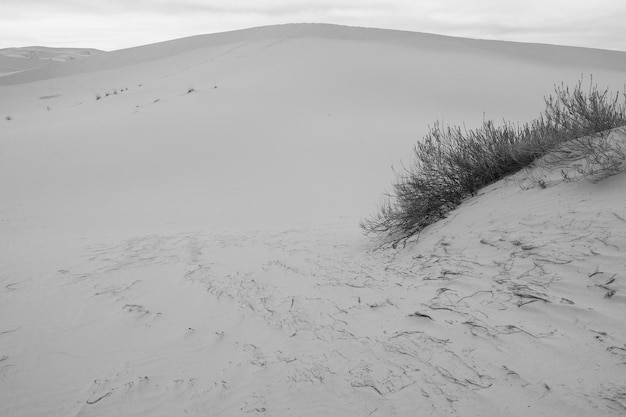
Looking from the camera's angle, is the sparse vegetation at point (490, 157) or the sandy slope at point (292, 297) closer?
the sandy slope at point (292, 297)

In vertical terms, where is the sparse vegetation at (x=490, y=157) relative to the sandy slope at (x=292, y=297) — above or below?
above

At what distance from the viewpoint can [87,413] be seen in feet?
7.13

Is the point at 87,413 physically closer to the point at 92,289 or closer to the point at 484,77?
the point at 92,289

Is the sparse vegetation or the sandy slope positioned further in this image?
the sparse vegetation

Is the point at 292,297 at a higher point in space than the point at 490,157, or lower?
lower

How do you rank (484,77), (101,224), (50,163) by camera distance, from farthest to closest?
(484,77)
(50,163)
(101,224)

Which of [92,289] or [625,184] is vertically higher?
[625,184]

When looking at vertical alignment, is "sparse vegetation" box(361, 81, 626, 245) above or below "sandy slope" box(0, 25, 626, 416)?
above

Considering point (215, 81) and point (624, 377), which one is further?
point (215, 81)

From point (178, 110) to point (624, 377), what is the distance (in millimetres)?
13430

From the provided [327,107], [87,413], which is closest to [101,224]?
[87,413]

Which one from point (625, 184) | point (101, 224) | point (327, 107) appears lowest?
point (101, 224)

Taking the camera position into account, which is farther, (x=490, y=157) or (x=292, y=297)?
(x=490, y=157)

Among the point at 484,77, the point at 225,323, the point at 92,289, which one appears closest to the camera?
the point at 225,323
